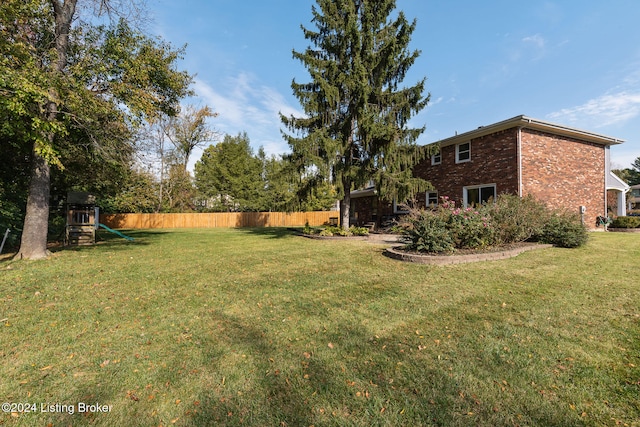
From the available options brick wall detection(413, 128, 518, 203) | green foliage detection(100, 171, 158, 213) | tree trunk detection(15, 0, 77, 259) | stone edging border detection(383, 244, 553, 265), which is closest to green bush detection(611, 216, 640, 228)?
brick wall detection(413, 128, 518, 203)

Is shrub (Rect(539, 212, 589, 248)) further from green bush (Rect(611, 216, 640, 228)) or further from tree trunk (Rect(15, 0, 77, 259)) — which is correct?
tree trunk (Rect(15, 0, 77, 259))

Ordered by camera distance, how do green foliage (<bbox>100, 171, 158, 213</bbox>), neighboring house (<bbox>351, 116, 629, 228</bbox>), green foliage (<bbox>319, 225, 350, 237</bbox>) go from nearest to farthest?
neighboring house (<bbox>351, 116, 629, 228</bbox>) < green foliage (<bbox>319, 225, 350, 237</bbox>) < green foliage (<bbox>100, 171, 158, 213</bbox>)

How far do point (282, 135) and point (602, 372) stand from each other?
12793 millimetres

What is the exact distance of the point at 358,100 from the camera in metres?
12.9

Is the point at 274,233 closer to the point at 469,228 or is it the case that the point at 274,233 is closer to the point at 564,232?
the point at 469,228

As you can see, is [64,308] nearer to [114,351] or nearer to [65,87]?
[114,351]

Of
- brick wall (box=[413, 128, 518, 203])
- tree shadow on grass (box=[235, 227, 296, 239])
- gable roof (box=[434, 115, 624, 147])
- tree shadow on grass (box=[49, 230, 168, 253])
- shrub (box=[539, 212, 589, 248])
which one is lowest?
tree shadow on grass (box=[49, 230, 168, 253])

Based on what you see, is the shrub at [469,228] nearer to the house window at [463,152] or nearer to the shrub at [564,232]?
the shrub at [564,232]

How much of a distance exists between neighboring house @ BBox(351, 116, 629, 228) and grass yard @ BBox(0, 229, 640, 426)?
8051 mm

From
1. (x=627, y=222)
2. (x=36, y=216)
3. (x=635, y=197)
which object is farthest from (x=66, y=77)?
(x=635, y=197)

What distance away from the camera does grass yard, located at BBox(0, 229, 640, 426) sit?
84.7 inches

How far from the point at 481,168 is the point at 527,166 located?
1.85 metres

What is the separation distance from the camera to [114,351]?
9.90 ft

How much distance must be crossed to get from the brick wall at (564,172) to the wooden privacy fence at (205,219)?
710 inches
